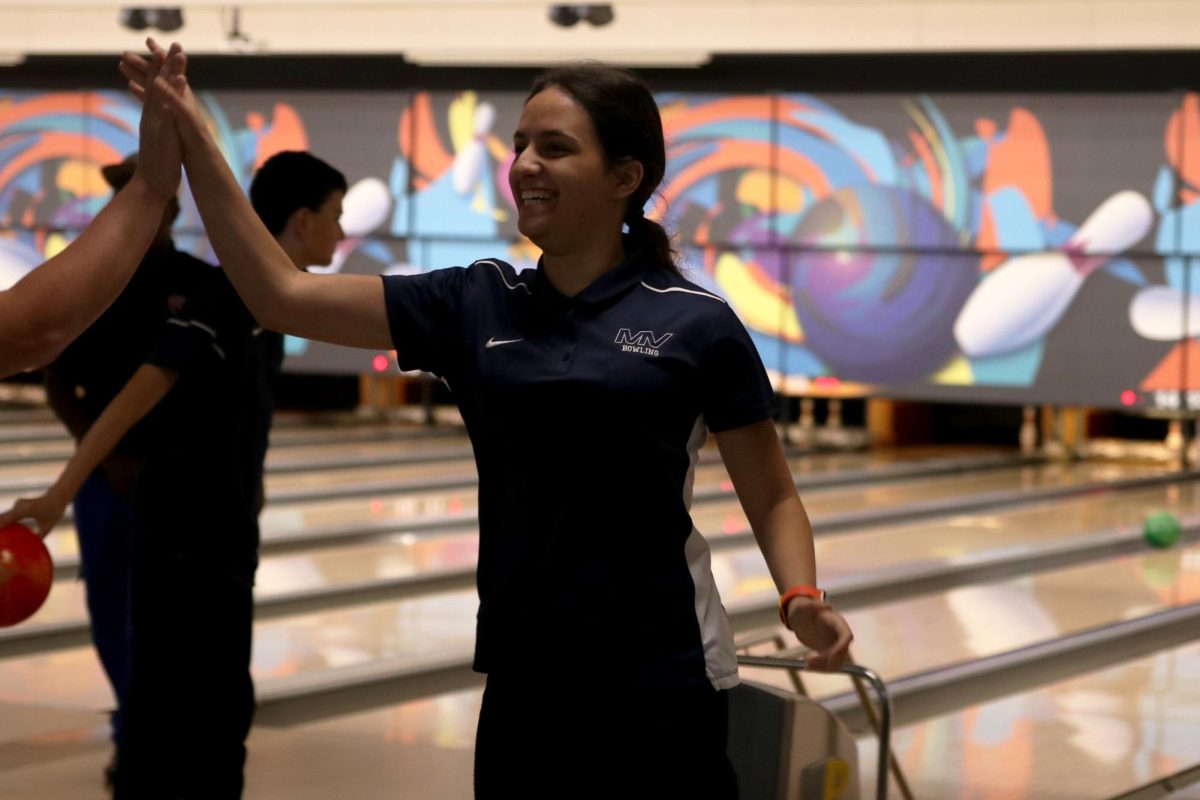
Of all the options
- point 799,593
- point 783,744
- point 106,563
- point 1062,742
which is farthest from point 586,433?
point 1062,742

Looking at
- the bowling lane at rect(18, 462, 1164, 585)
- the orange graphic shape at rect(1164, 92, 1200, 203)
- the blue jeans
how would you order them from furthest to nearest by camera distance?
1. the orange graphic shape at rect(1164, 92, 1200, 203)
2. the bowling lane at rect(18, 462, 1164, 585)
3. the blue jeans

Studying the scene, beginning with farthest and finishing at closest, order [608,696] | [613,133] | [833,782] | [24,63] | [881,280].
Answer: [24,63]
[881,280]
[833,782]
[613,133]
[608,696]

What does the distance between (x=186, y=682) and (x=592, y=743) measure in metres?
1.22

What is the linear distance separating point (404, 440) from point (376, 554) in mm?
4102

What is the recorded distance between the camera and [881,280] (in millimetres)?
10172

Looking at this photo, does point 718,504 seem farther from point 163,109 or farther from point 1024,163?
point 163,109

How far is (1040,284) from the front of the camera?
988cm

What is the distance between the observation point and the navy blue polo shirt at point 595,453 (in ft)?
5.17

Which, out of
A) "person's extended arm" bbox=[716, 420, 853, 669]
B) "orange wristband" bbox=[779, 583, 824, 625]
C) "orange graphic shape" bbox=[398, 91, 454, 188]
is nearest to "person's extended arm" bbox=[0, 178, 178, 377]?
"person's extended arm" bbox=[716, 420, 853, 669]

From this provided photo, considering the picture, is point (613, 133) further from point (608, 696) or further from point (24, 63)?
point (24, 63)

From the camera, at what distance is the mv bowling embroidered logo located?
1.60m

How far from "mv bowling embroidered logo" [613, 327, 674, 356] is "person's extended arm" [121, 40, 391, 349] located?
0.82 ft

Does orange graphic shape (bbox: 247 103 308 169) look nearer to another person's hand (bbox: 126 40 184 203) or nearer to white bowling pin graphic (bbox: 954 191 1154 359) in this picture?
white bowling pin graphic (bbox: 954 191 1154 359)

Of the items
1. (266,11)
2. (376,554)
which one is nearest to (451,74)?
(266,11)
